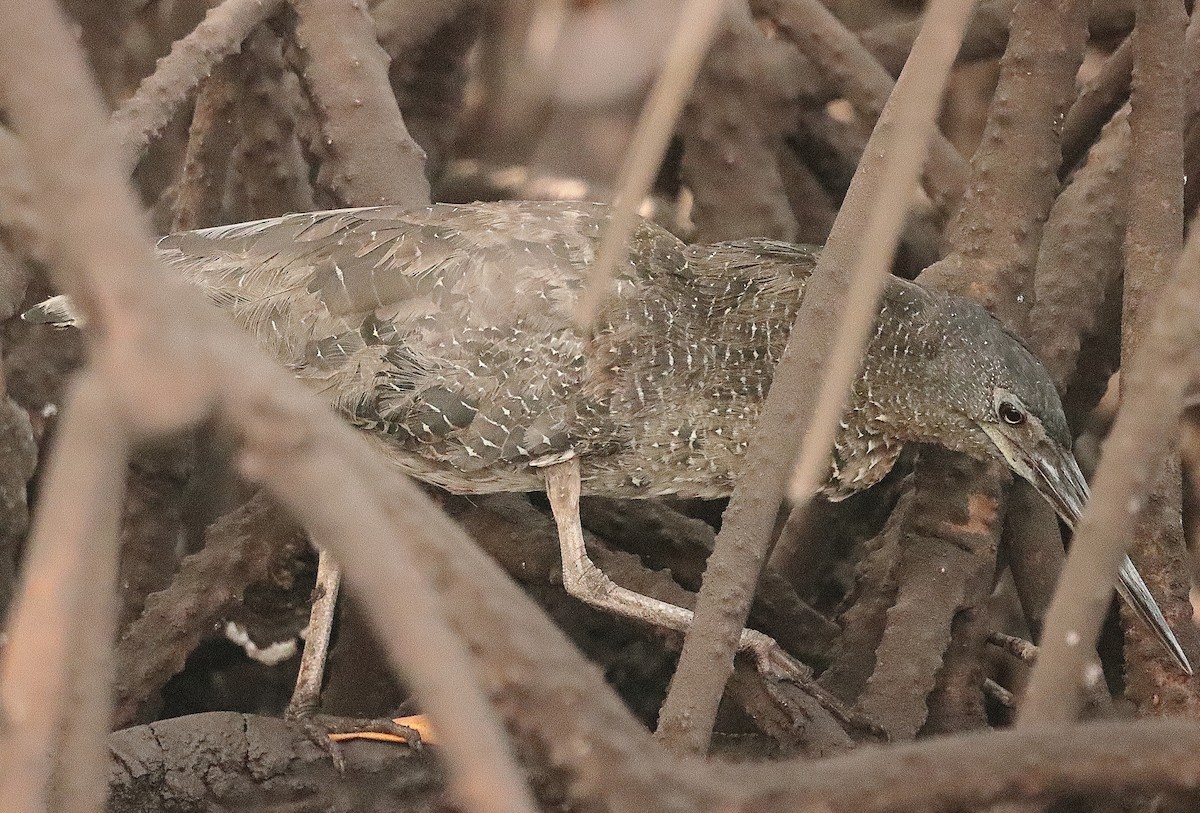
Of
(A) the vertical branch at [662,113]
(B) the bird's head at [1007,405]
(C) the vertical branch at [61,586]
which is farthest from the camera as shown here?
(B) the bird's head at [1007,405]

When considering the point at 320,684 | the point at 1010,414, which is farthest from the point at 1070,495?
the point at 320,684

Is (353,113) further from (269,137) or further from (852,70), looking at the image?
(852,70)

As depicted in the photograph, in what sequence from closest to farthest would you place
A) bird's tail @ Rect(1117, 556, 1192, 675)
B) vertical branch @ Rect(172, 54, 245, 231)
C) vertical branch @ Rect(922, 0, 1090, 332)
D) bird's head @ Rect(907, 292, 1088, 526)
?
bird's tail @ Rect(1117, 556, 1192, 675) → bird's head @ Rect(907, 292, 1088, 526) → vertical branch @ Rect(922, 0, 1090, 332) → vertical branch @ Rect(172, 54, 245, 231)

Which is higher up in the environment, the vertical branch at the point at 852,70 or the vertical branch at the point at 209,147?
the vertical branch at the point at 852,70

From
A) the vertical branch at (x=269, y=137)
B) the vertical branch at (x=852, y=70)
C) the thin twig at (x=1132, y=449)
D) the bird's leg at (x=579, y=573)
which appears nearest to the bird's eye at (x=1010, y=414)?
the bird's leg at (x=579, y=573)

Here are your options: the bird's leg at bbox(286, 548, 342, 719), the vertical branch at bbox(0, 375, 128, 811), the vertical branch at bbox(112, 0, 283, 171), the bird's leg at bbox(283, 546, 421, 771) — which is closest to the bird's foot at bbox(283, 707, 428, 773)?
the bird's leg at bbox(283, 546, 421, 771)

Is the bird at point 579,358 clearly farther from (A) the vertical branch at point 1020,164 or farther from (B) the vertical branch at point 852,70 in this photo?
(B) the vertical branch at point 852,70

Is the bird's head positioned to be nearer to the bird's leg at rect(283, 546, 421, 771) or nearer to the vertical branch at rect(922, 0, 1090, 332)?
the vertical branch at rect(922, 0, 1090, 332)
